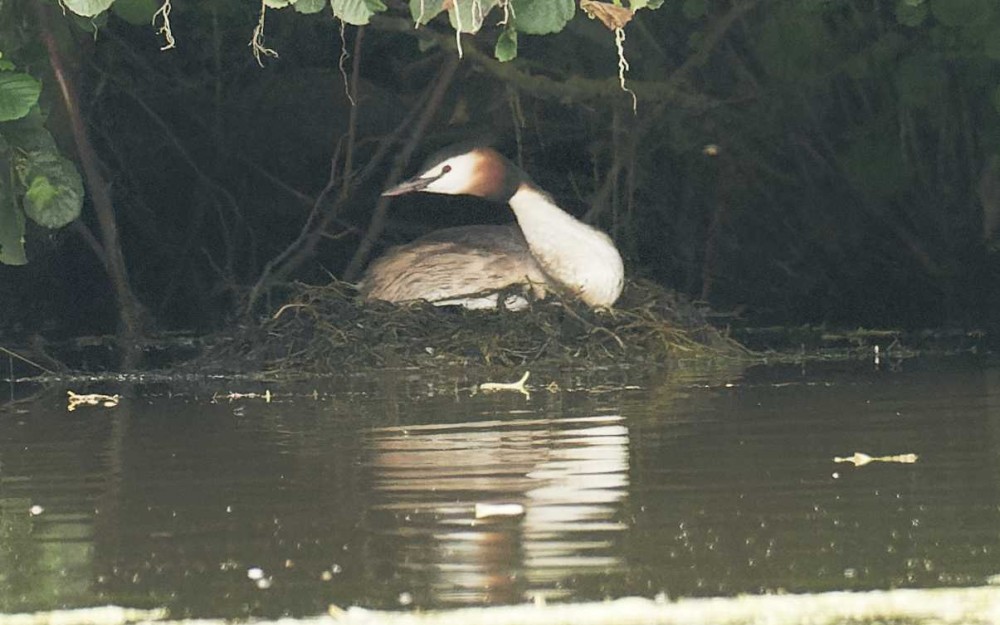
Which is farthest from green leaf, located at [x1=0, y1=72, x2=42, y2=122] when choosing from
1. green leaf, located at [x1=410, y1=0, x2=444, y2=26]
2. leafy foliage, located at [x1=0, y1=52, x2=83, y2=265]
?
green leaf, located at [x1=410, y1=0, x2=444, y2=26]

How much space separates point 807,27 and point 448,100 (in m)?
2.54

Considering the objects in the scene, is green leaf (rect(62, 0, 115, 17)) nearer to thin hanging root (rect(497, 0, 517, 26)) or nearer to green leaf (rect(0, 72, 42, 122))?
green leaf (rect(0, 72, 42, 122))

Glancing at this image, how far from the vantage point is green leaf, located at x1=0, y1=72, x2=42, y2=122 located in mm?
8109

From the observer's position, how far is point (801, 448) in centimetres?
711

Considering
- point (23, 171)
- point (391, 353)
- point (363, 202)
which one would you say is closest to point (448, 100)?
point (363, 202)

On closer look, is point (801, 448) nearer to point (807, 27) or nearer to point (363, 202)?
point (807, 27)

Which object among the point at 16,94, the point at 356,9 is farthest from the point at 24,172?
the point at 356,9

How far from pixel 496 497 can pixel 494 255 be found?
5.92 meters

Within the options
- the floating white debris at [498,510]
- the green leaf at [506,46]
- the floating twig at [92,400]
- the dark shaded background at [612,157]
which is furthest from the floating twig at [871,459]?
the dark shaded background at [612,157]

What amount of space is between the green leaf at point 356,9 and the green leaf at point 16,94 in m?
1.41

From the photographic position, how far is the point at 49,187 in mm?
8578

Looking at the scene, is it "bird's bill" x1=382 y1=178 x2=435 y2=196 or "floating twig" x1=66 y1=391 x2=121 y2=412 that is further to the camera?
"bird's bill" x1=382 y1=178 x2=435 y2=196

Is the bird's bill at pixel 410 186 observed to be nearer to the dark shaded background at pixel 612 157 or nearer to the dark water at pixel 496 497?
the dark shaded background at pixel 612 157

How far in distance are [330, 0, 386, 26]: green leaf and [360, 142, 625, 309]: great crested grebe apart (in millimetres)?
4479
